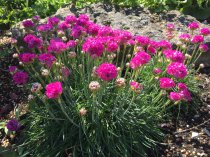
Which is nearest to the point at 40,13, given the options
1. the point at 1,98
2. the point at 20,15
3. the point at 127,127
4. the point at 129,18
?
the point at 20,15

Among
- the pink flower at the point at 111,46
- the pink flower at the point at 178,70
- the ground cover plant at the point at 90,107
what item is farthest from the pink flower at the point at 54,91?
the pink flower at the point at 178,70

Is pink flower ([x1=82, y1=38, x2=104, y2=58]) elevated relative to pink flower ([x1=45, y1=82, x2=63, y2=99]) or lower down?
elevated

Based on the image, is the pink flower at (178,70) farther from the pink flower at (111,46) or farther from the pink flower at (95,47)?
the pink flower at (95,47)

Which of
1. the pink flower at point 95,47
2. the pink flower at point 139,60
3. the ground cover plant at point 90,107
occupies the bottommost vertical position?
the ground cover plant at point 90,107

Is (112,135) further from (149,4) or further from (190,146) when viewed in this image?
(149,4)

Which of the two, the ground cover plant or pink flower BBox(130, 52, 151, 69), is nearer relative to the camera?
pink flower BBox(130, 52, 151, 69)

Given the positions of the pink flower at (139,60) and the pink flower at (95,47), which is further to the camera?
the pink flower at (139,60)

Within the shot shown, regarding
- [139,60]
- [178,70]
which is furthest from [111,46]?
[178,70]

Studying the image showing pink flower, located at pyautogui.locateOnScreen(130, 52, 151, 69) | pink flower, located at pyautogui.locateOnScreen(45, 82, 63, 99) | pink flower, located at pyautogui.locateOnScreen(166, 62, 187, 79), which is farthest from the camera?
pink flower, located at pyautogui.locateOnScreen(166, 62, 187, 79)

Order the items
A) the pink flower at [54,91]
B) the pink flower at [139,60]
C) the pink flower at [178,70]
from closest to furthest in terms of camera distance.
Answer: the pink flower at [54,91] < the pink flower at [139,60] < the pink flower at [178,70]

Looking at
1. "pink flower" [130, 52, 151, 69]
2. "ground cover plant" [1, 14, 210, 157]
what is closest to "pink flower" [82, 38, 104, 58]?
"ground cover plant" [1, 14, 210, 157]

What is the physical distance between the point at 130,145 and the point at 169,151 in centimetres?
37

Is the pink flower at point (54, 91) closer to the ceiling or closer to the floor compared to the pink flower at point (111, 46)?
closer to the floor

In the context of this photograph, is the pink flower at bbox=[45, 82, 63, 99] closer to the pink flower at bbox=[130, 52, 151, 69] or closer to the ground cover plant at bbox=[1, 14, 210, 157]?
the ground cover plant at bbox=[1, 14, 210, 157]
